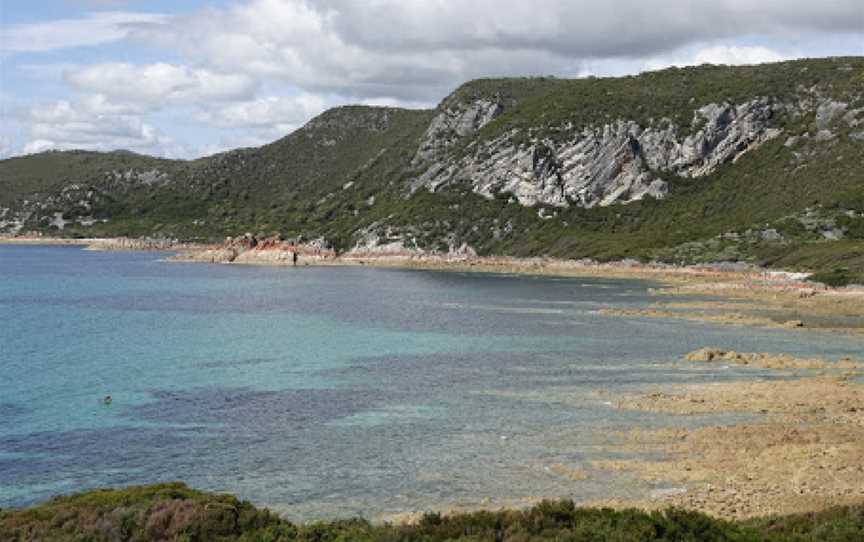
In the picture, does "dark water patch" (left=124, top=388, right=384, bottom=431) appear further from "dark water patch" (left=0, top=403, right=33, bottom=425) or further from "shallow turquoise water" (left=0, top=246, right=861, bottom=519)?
"dark water patch" (left=0, top=403, right=33, bottom=425)

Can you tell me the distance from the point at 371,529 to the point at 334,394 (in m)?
27.3

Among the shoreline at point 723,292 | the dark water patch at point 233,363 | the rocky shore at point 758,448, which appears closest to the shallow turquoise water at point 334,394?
the dark water patch at point 233,363

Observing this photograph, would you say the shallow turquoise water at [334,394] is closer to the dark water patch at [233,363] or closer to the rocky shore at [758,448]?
the dark water patch at [233,363]

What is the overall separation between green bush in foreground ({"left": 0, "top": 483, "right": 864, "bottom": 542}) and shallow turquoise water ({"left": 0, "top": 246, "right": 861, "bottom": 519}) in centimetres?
694

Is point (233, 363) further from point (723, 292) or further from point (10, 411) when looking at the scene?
point (723, 292)

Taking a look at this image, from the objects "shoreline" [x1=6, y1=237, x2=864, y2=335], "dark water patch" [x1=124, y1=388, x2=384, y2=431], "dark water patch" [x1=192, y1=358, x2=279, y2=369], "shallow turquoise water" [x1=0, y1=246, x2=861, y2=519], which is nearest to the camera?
"shallow turquoise water" [x1=0, y1=246, x2=861, y2=519]

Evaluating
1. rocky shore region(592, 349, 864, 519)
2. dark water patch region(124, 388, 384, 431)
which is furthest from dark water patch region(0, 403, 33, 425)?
rocky shore region(592, 349, 864, 519)

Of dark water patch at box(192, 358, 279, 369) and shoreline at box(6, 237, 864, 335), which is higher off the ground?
shoreline at box(6, 237, 864, 335)

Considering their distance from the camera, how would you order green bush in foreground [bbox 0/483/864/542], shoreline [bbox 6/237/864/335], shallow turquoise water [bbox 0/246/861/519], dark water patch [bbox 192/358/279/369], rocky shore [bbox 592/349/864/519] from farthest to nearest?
shoreline [bbox 6/237/864/335] → dark water patch [bbox 192/358/279/369] → shallow turquoise water [bbox 0/246/861/519] → rocky shore [bbox 592/349/864/519] → green bush in foreground [bbox 0/483/864/542]

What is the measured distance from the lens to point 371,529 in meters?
19.3

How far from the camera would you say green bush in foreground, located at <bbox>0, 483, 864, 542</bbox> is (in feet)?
59.4

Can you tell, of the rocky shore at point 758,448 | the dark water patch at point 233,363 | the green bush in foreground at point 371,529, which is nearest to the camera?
the green bush in foreground at point 371,529

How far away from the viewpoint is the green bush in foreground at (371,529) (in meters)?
18.1

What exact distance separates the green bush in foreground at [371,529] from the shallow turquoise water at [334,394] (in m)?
6.94
